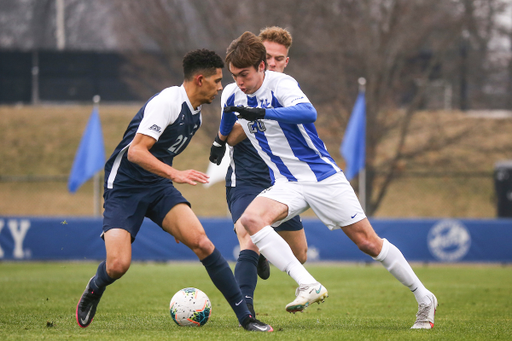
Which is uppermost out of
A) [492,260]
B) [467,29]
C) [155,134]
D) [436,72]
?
[467,29]

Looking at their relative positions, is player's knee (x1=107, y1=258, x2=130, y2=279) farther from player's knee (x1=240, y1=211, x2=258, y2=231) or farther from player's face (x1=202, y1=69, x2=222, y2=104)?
player's face (x1=202, y1=69, x2=222, y2=104)

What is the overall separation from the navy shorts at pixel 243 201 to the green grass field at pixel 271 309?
0.88 meters

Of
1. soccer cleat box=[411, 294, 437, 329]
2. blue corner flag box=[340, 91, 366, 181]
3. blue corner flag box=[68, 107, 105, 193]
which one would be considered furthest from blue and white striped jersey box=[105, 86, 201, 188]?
blue corner flag box=[68, 107, 105, 193]

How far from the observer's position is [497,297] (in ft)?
27.6

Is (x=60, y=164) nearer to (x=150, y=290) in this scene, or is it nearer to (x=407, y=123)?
(x=407, y=123)

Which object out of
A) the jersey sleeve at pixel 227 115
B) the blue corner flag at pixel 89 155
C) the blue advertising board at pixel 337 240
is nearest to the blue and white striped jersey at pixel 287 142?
the jersey sleeve at pixel 227 115

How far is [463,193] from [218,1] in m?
12.2

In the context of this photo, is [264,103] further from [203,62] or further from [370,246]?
[370,246]

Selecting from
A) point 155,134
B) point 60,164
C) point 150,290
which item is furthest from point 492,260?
point 60,164

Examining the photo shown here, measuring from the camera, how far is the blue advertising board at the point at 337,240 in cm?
1462

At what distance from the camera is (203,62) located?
17.1 ft

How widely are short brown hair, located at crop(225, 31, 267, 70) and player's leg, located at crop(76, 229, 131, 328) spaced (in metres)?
1.66

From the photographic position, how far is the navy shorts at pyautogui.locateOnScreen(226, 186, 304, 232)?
592cm

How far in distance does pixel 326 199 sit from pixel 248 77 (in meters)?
1.17
